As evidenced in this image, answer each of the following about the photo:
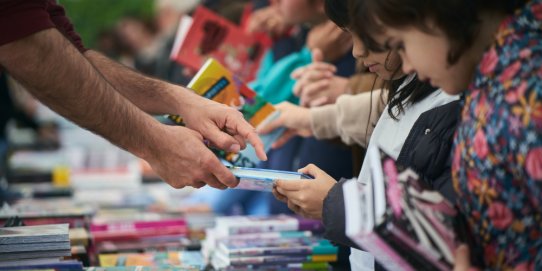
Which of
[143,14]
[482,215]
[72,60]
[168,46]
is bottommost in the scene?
[482,215]

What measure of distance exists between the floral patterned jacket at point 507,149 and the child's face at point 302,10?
1.74 m

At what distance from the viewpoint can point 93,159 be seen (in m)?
5.26

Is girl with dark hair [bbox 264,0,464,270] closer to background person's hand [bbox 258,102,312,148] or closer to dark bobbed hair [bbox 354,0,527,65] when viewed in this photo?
dark bobbed hair [bbox 354,0,527,65]

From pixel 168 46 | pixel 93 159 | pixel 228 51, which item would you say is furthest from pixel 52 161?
pixel 228 51

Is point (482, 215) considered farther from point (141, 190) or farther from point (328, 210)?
point (141, 190)

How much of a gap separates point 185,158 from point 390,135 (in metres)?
0.51

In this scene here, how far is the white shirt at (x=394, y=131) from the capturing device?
1.83 metres

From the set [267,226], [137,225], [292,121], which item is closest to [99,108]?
[267,226]

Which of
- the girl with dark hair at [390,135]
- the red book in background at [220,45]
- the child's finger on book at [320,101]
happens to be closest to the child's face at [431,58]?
the girl with dark hair at [390,135]

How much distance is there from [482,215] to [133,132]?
3.00ft

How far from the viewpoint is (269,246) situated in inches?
93.1

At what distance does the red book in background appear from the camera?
140 inches

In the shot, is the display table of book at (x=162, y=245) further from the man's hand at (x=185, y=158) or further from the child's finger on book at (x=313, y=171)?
the child's finger on book at (x=313, y=171)

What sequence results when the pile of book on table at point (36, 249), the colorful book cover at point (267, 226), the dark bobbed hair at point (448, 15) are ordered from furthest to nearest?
the colorful book cover at point (267, 226) < the pile of book on table at point (36, 249) < the dark bobbed hair at point (448, 15)
